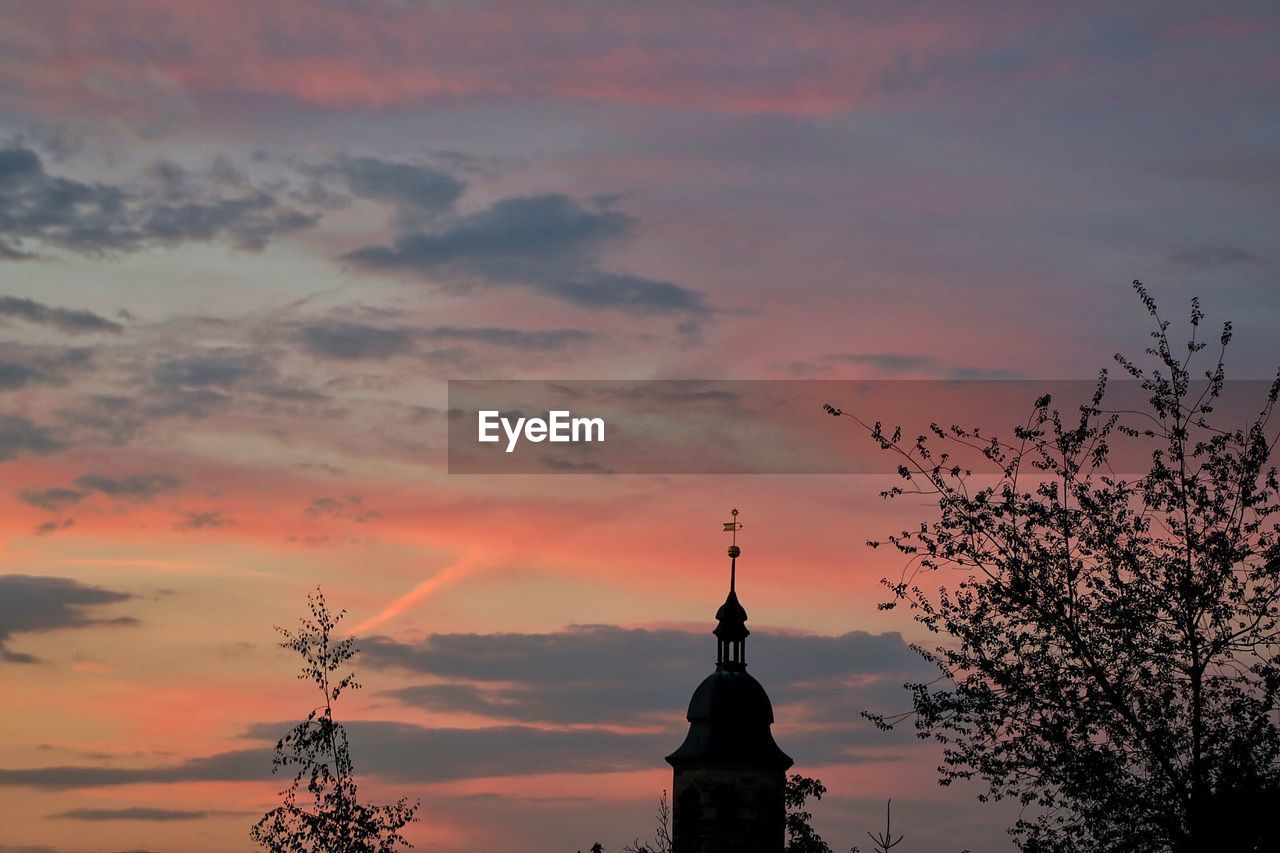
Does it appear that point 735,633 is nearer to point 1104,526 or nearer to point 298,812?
point 298,812

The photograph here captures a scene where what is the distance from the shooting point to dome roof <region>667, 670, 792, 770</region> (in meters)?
74.5

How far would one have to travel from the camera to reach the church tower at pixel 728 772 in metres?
74.6

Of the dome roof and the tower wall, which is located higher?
the dome roof

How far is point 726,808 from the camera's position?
7506 centimetres

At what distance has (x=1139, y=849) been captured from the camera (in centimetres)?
3141

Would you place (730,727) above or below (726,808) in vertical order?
above

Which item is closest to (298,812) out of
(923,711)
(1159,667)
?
(923,711)

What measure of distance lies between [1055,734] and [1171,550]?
11.2ft

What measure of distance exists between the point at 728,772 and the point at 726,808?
4.96 feet

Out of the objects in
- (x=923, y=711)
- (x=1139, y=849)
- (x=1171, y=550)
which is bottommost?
(x=1139, y=849)

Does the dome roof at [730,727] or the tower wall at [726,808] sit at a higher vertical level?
the dome roof at [730,727]

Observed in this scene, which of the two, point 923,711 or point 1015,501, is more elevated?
point 1015,501

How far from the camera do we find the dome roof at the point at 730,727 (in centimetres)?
7450

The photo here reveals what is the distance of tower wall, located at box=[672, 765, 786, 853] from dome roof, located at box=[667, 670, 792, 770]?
1.29 feet
